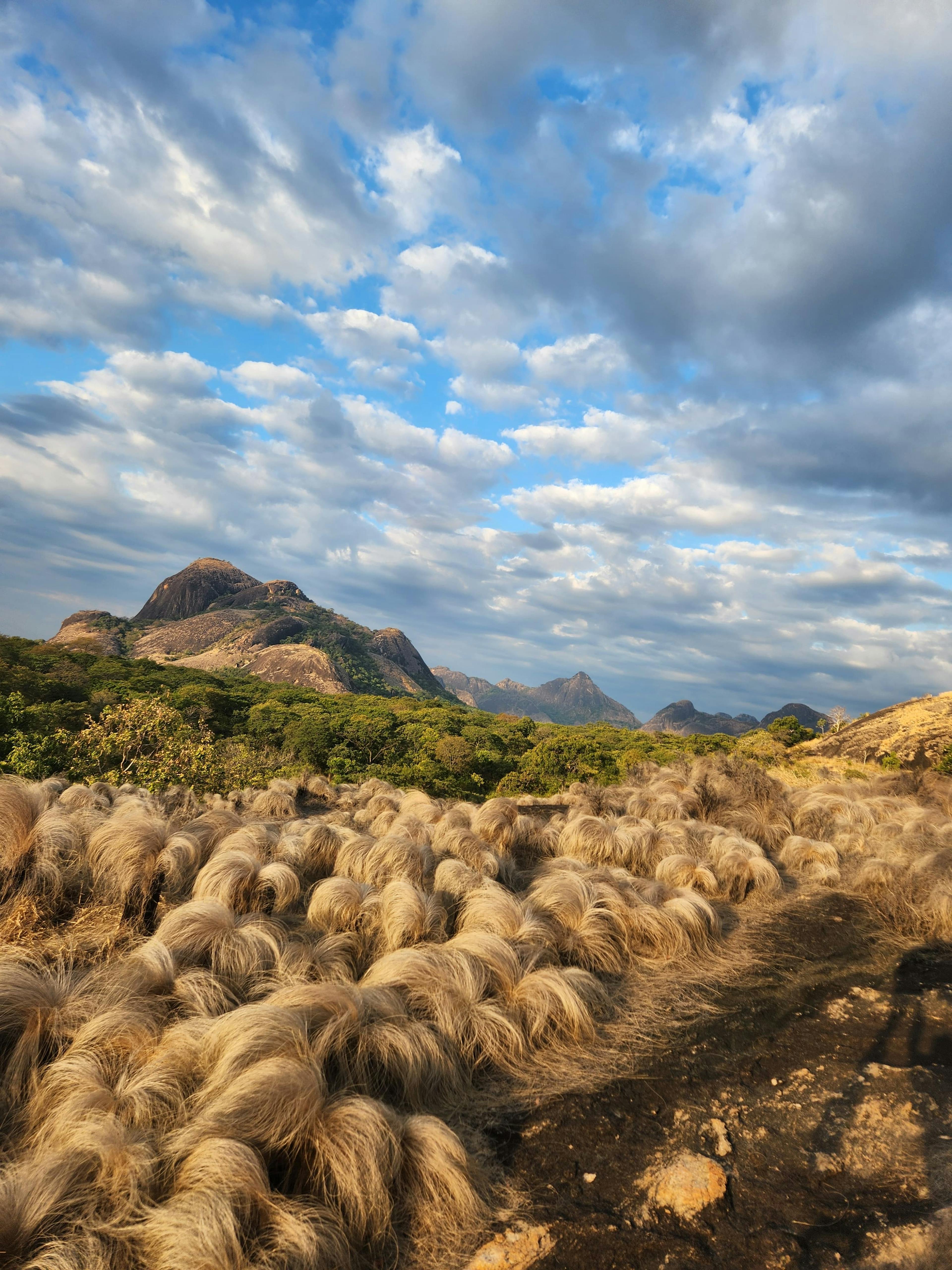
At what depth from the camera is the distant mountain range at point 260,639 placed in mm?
109000

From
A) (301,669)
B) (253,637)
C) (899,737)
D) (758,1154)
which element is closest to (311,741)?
(899,737)

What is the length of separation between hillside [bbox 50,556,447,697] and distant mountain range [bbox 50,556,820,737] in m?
0.30

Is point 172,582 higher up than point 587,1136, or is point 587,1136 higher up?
point 172,582

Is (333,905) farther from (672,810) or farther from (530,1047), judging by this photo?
(672,810)

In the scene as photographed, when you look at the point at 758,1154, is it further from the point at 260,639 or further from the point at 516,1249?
the point at 260,639

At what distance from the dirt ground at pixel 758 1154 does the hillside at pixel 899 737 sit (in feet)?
66.3

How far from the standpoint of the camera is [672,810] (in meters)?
11.8

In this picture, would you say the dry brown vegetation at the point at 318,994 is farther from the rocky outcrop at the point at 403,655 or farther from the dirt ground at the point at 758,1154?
the rocky outcrop at the point at 403,655

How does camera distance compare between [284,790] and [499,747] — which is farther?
[499,747]

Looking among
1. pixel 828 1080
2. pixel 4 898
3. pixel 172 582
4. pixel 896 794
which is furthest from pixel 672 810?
pixel 172 582

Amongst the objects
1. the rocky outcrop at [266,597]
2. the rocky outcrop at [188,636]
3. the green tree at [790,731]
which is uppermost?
the rocky outcrop at [266,597]

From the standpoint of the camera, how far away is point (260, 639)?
133125 millimetres

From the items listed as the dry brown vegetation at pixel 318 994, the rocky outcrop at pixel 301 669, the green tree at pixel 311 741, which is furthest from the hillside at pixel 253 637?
the dry brown vegetation at pixel 318 994

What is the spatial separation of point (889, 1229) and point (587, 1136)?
1465 millimetres
